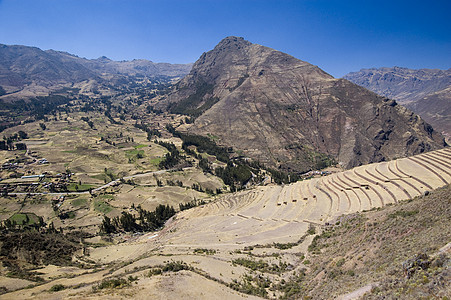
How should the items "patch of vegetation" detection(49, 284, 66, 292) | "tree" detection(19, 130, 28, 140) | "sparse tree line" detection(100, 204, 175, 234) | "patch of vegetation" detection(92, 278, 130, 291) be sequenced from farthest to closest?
1. "tree" detection(19, 130, 28, 140)
2. "sparse tree line" detection(100, 204, 175, 234)
3. "patch of vegetation" detection(49, 284, 66, 292)
4. "patch of vegetation" detection(92, 278, 130, 291)

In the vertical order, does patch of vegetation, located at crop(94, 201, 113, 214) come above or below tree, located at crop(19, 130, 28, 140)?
→ below

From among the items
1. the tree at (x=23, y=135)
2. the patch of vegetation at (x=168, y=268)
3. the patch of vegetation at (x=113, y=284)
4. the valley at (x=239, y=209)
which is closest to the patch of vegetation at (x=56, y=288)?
the valley at (x=239, y=209)

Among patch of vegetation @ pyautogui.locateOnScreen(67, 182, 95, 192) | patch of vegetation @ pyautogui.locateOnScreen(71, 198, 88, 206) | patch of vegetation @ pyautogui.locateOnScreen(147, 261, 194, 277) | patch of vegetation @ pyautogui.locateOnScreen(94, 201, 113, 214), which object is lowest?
patch of vegetation @ pyautogui.locateOnScreen(94, 201, 113, 214)

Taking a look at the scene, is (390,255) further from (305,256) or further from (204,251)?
(204,251)

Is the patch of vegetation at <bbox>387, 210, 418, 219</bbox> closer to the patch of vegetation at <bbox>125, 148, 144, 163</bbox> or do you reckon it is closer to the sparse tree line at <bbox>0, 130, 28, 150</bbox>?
the patch of vegetation at <bbox>125, 148, 144, 163</bbox>

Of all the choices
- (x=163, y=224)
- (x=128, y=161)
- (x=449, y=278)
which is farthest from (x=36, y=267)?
(x=128, y=161)

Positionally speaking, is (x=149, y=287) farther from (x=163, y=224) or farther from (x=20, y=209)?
(x=20, y=209)

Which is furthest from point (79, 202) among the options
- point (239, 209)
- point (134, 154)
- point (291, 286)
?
point (291, 286)

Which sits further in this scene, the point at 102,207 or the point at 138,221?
the point at 102,207

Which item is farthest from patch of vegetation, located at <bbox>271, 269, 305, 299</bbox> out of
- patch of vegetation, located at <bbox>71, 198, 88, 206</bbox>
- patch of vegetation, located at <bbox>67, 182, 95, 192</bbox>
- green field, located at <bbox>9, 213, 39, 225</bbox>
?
patch of vegetation, located at <bbox>67, 182, 95, 192</bbox>

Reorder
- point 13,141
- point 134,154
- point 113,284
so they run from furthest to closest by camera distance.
A: point 13,141, point 134,154, point 113,284

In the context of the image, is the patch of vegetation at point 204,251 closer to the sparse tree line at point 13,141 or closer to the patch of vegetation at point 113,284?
the patch of vegetation at point 113,284
